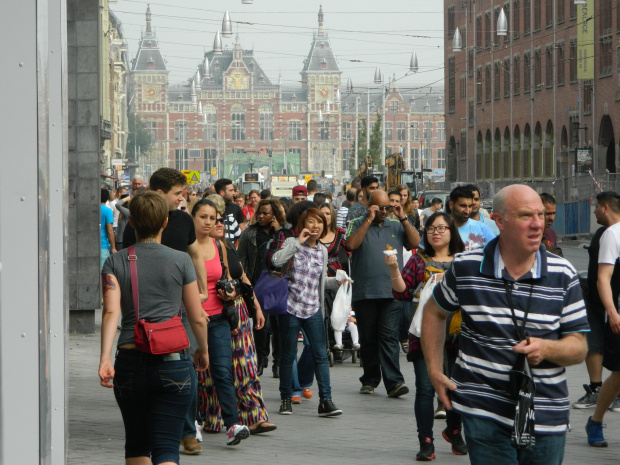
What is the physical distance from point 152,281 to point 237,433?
2569mm

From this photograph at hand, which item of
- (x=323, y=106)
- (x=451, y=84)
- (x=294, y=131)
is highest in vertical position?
(x=323, y=106)

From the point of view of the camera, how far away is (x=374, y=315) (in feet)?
32.8

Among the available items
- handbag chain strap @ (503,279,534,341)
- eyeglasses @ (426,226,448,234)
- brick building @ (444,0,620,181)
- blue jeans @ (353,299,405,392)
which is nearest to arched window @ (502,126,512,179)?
brick building @ (444,0,620,181)

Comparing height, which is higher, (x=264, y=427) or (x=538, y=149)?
(x=538, y=149)

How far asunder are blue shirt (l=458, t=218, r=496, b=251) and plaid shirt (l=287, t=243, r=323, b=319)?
3.92 feet

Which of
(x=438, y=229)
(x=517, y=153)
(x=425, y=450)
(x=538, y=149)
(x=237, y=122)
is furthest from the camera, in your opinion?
(x=237, y=122)

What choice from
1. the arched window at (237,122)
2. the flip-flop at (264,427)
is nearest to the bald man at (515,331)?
the flip-flop at (264,427)

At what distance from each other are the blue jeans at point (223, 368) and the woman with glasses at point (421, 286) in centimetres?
122

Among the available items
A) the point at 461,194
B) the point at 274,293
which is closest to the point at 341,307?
the point at 274,293

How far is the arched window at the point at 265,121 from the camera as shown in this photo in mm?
179250

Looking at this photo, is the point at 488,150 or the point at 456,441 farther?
the point at 488,150

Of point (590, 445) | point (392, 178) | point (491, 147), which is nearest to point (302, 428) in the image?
point (590, 445)

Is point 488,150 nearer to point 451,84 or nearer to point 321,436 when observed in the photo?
point 451,84

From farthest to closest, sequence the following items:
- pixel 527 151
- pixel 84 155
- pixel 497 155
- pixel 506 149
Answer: pixel 497 155, pixel 506 149, pixel 527 151, pixel 84 155
